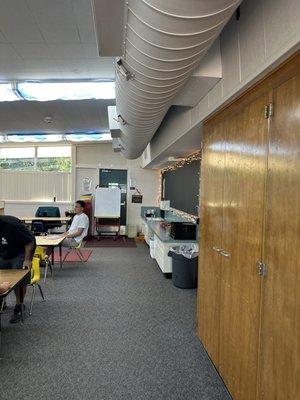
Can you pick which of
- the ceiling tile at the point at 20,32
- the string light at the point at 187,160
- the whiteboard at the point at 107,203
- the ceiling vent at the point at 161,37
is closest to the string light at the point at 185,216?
the string light at the point at 187,160

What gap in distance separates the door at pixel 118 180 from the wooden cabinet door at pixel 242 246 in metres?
7.64

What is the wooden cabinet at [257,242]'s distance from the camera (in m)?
1.61

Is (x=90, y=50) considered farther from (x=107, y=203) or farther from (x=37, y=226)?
(x=107, y=203)

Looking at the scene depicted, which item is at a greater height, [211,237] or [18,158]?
[18,158]

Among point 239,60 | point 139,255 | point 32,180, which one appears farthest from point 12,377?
point 32,180

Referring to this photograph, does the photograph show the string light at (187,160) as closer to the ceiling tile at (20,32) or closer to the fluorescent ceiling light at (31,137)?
the ceiling tile at (20,32)

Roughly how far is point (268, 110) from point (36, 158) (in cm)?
897

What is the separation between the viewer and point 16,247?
3688 millimetres

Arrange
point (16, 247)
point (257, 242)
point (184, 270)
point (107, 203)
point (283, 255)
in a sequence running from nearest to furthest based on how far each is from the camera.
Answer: point (283, 255) < point (257, 242) < point (16, 247) < point (184, 270) < point (107, 203)

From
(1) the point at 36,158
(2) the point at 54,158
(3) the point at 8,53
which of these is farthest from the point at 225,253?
(1) the point at 36,158

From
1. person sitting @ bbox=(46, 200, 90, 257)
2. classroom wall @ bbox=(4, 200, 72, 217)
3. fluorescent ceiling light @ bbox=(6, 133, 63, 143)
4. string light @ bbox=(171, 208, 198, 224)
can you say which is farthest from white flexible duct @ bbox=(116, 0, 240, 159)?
classroom wall @ bbox=(4, 200, 72, 217)

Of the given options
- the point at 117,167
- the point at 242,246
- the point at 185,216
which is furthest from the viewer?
the point at 117,167

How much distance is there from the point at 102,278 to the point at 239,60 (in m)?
4.36

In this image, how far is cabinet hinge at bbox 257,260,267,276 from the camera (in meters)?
1.90
